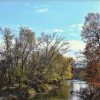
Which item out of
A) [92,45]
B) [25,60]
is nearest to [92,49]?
[92,45]

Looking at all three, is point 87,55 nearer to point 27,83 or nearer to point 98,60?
point 98,60

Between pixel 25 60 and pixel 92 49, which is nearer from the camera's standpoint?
pixel 92 49

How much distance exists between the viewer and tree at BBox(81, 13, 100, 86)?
3981 centimetres

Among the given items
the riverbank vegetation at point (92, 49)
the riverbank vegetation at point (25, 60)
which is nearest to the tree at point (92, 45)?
the riverbank vegetation at point (92, 49)

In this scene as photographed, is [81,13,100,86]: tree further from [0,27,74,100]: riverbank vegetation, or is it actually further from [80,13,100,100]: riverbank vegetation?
[0,27,74,100]: riverbank vegetation

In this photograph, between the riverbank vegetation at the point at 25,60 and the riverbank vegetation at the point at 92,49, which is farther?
the riverbank vegetation at the point at 25,60

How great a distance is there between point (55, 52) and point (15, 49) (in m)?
10.7

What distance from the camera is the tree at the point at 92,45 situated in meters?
39.8

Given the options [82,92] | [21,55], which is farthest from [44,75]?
[82,92]

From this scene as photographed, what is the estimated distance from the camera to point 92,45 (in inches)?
1614

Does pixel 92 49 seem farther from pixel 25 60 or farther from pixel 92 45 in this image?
pixel 25 60

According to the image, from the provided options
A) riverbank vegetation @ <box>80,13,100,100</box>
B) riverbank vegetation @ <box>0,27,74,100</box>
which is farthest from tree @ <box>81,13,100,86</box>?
riverbank vegetation @ <box>0,27,74,100</box>

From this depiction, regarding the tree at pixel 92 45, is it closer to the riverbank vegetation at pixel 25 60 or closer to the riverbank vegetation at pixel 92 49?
the riverbank vegetation at pixel 92 49

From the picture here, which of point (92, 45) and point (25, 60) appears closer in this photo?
point (92, 45)
